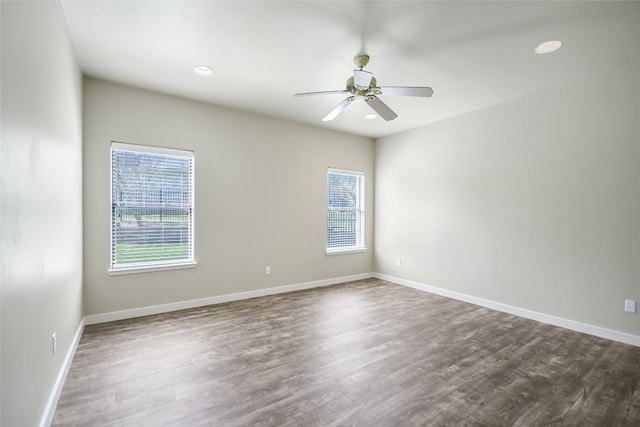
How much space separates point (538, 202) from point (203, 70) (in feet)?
14.0

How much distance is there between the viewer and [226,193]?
4250 millimetres

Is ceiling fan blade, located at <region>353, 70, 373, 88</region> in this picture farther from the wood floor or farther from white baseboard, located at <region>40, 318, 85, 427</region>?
white baseboard, located at <region>40, 318, 85, 427</region>

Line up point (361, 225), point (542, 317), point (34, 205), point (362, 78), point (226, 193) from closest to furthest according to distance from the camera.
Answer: point (34, 205), point (362, 78), point (542, 317), point (226, 193), point (361, 225)

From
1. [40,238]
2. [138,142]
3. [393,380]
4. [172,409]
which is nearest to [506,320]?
[393,380]

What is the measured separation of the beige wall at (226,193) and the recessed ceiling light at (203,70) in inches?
35.6

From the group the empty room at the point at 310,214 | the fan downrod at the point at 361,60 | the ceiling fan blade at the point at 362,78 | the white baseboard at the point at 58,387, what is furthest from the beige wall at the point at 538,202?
the white baseboard at the point at 58,387

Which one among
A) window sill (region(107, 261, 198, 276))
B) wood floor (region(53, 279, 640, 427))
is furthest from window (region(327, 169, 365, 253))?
window sill (region(107, 261, 198, 276))

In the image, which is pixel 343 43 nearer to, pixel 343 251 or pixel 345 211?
pixel 345 211

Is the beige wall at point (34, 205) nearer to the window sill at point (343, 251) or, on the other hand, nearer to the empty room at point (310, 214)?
the empty room at point (310, 214)

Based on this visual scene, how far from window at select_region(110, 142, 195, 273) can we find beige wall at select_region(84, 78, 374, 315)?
101mm

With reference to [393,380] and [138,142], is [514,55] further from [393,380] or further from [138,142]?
Result: [138,142]

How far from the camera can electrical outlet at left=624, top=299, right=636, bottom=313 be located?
9.84ft

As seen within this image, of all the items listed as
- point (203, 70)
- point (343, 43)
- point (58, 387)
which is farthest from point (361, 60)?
point (58, 387)

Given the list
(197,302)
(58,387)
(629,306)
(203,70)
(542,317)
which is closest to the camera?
(58,387)
